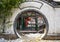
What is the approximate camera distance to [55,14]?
26.3 metres

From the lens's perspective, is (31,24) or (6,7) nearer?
(6,7)

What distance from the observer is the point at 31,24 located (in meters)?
28.6

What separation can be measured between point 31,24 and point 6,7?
3.80m

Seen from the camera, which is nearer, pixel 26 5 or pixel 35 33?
pixel 26 5

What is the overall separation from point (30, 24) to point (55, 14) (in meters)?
3.13

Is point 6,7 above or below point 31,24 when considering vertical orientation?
above

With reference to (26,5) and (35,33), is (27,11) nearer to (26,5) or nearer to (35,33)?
(26,5)

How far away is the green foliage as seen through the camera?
82.9ft

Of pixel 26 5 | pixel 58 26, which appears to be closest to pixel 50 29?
pixel 58 26

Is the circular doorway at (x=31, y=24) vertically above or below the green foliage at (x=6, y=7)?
below

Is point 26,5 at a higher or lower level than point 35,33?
higher

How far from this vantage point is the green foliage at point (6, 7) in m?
25.3

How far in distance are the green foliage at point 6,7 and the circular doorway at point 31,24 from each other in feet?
2.90

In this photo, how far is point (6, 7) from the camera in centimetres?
2559
